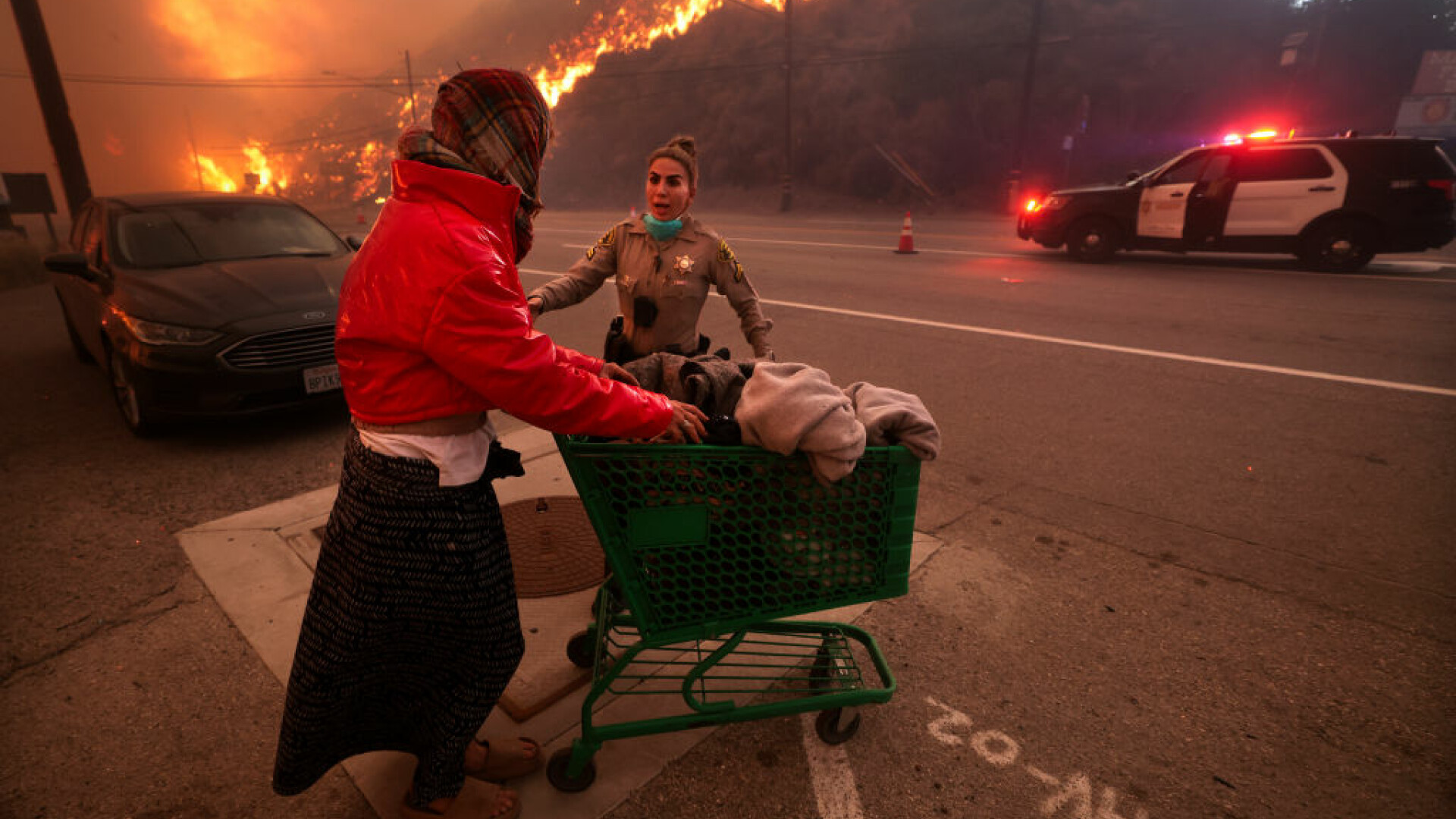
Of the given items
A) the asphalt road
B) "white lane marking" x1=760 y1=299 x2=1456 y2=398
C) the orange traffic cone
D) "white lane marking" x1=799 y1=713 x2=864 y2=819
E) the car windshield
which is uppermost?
the car windshield

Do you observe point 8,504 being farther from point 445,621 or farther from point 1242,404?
point 1242,404

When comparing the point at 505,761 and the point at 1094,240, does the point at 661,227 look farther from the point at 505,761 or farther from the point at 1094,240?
the point at 1094,240

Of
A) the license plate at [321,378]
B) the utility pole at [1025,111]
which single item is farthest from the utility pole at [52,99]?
the utility pole at [1025,111]

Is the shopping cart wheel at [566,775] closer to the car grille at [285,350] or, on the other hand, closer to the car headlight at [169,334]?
the car grille at [285,350]

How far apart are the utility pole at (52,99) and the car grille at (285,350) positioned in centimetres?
831

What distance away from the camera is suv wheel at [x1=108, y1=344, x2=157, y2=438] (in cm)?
451

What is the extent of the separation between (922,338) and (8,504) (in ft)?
22.2

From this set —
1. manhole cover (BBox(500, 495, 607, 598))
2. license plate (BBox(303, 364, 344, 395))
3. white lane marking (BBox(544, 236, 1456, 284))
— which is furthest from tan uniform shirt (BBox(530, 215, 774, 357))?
white lane marking (BBox(544, 236, 1456, 284))

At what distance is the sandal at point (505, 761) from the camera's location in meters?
2.06

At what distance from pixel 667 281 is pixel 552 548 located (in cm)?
135

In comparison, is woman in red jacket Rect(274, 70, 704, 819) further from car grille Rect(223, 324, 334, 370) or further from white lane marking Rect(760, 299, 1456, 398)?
white lane marking Rect(760, 299, 1456, 398)

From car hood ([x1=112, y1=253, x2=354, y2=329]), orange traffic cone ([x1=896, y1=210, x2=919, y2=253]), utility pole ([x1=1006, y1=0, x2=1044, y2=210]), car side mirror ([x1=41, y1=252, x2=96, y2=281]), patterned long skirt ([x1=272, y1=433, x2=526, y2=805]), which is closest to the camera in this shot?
patterned long skirt ([x1=272, y1=433, x2=526, y2=805])

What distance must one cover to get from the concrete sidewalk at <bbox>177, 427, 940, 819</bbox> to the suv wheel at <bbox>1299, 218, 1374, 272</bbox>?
410 inches

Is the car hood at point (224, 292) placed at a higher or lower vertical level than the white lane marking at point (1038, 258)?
higher
